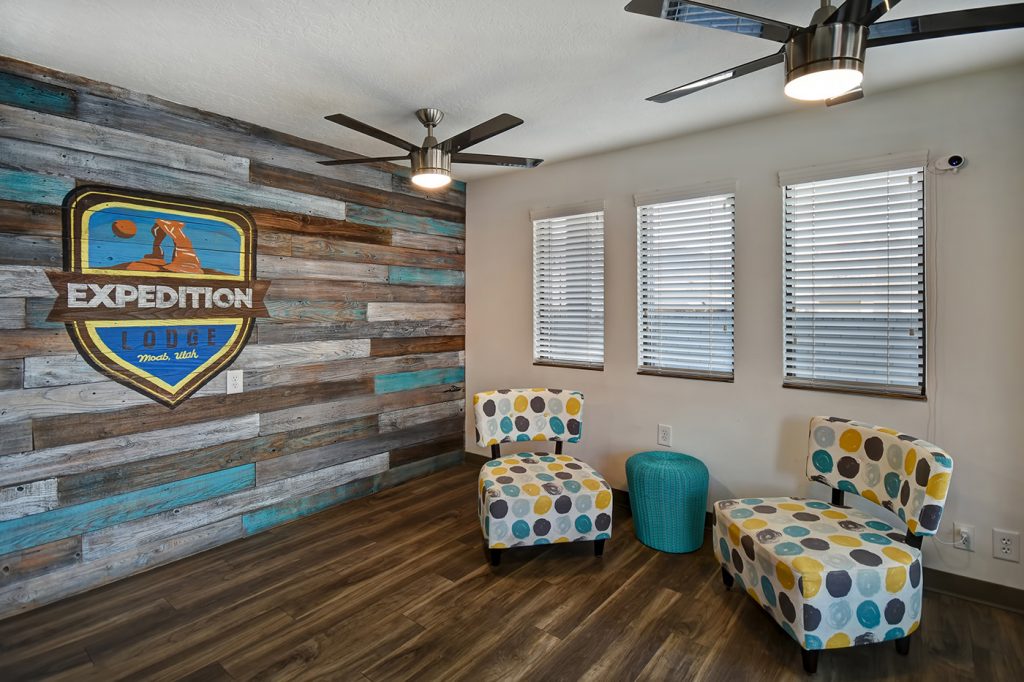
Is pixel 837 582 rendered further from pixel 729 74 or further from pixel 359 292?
pixel 359 292

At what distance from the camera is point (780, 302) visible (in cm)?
309

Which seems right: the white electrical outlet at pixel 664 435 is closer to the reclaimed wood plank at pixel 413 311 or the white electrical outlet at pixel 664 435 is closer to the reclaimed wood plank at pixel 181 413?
the reclaimed wood plank at pixel 413 311

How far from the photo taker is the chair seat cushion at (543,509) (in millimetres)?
2850

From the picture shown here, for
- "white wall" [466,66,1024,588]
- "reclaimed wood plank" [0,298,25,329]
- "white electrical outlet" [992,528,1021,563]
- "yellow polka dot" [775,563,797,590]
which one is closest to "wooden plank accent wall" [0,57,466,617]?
"reclaimed wood plank" [0,298,25,329]

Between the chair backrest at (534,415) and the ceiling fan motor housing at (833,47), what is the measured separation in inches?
92.9

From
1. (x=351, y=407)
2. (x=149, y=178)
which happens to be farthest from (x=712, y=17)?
(x=351, y=407)

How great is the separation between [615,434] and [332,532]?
1.99 metres

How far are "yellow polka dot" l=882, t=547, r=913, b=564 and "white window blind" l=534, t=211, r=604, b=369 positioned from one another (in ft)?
6.76

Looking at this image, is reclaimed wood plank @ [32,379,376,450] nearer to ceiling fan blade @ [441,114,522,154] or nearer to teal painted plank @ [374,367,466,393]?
teal painted plank @ [374,367,466,393]

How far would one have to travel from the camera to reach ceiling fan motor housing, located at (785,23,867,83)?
1.63m

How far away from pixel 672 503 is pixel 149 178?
11.0 ft

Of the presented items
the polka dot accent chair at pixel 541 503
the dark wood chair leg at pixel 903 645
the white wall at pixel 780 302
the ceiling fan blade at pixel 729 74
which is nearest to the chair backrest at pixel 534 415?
the polka dot accent chair at pixel 541 503

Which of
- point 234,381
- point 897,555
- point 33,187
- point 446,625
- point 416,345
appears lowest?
point 446,625

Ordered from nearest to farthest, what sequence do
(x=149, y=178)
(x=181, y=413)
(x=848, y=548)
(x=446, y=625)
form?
(x=848, y=548), (x=446, y=625), (x=149, y=178), (x=181, y=413)
